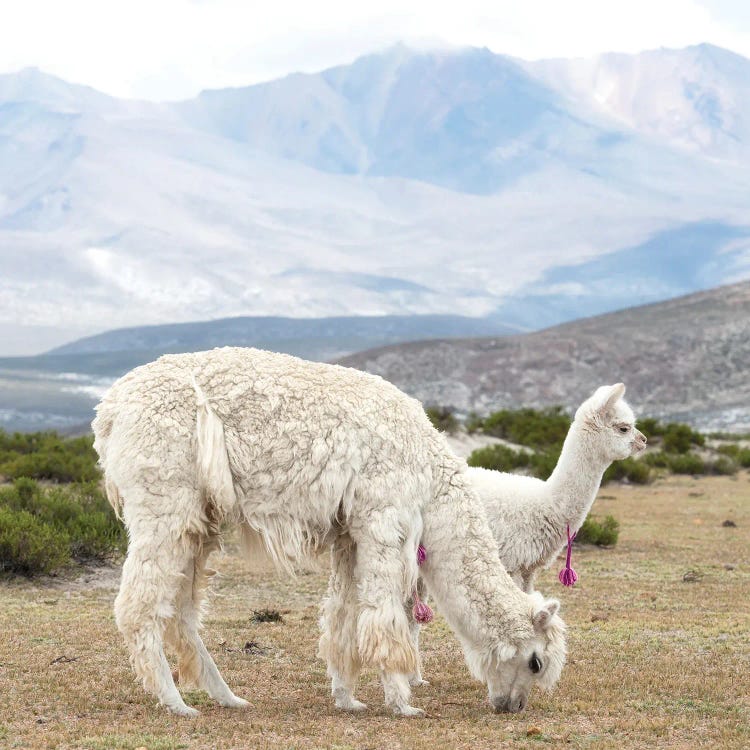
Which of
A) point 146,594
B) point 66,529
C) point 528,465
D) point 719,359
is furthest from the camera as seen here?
point 719,359

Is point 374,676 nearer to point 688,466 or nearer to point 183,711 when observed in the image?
point 183,711

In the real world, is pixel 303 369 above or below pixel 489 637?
above

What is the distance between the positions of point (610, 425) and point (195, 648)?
3.74 metres

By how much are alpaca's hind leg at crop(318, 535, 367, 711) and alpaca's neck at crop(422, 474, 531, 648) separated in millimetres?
490

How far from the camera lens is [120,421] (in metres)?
7.16

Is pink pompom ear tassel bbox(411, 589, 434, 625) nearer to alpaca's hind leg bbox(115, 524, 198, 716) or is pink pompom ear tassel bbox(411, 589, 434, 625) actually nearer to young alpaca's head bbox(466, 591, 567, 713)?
young alpaca's head bbox(466, 591, 567, 713)

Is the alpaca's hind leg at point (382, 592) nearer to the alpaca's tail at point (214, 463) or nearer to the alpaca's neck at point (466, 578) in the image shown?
the alpaca's neck at point (466, 578)

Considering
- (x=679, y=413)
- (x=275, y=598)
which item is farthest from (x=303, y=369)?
(x=679, y=413)

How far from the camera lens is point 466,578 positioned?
285 inches

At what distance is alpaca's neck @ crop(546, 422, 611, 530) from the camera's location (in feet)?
29.7

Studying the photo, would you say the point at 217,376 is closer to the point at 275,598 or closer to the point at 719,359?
the point at 275,598

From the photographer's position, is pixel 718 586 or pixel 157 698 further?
pixel 718 586

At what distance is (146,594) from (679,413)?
54.8 metres

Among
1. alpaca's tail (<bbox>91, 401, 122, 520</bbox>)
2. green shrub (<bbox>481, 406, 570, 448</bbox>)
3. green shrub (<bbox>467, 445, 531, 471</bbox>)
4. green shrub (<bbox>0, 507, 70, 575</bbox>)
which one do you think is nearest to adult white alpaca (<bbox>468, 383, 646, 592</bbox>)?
alpaca's tail (<bbox>91, 401, 122, 520</bbox>)
